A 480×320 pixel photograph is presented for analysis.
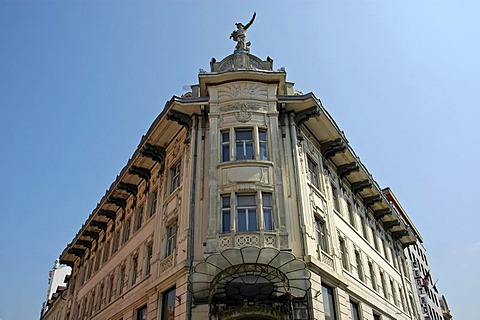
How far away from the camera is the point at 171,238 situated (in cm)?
1919

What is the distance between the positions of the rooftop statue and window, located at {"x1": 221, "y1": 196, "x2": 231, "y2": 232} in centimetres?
905

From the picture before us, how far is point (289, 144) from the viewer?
1895 cm

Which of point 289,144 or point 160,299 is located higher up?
point 289,144

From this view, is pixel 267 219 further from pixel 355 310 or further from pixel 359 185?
pixel 359 185

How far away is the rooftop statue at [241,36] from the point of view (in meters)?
22.4

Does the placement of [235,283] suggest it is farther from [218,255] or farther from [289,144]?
[289,144]

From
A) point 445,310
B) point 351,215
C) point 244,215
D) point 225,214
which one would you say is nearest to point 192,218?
point 225,214

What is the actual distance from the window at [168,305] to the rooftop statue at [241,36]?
41.7 ft

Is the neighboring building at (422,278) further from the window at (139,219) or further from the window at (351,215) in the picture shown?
the window at (139,219)

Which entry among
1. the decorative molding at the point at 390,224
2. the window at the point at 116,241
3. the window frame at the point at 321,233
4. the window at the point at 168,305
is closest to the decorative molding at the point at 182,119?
the window at the point at 168,305

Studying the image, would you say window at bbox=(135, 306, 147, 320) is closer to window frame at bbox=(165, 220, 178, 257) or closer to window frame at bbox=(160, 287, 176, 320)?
window frame at bbox=(160, 287, 176, 320)

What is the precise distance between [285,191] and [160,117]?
294 inches

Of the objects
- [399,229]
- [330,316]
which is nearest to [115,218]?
[330,316]

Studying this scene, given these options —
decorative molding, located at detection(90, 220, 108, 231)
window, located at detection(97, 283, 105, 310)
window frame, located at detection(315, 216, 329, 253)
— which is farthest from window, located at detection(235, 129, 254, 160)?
decorative molding, located at detection(90, 220, 108, 231)
